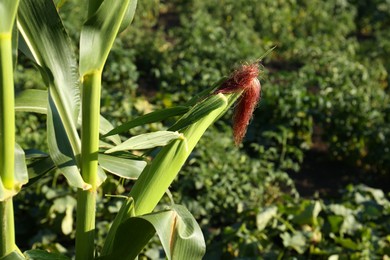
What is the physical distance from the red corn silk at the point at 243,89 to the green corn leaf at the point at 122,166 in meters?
0.40

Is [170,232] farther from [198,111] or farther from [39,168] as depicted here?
[39,168]

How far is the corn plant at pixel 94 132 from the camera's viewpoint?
1.92 metres

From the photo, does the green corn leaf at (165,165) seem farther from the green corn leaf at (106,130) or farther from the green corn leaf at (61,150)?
the green corn leaf at (106,130)

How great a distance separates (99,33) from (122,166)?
501 mm

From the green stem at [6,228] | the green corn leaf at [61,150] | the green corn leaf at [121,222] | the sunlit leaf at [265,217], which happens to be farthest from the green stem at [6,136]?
the sunlit leaf at [265,217]

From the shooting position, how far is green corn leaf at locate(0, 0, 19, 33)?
1.78 metres

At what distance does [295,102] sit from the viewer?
18.7ft

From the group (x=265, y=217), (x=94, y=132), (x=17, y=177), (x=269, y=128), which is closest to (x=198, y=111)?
(x=94, y=132)

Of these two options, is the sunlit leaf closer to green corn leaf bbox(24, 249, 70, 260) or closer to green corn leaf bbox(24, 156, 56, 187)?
green corn leaf bbox(24, 156, 56, 187)

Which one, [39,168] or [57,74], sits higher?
[57,74]

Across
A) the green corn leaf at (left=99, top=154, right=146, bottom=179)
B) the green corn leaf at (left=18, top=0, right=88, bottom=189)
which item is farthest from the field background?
the green corn leaf at (left=18, top=0, right=88, bottom=189)

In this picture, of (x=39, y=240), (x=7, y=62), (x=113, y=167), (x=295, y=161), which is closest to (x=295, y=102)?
(x=295, y=161)

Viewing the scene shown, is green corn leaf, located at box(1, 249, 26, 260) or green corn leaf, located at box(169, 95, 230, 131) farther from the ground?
green corn leaf, located at box(169, 95, 230, 131)

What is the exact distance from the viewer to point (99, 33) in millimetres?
1995
